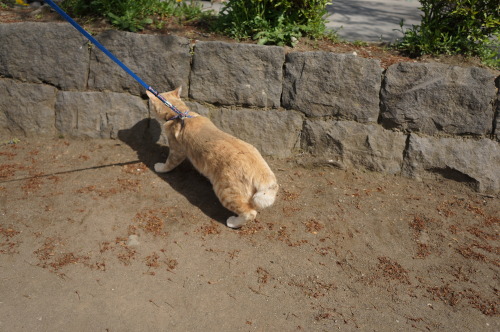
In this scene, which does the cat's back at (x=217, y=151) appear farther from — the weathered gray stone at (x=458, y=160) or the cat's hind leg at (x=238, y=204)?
the weathered gray stone at (x=458, y=160)

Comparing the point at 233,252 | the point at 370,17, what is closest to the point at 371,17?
the point at 370,17

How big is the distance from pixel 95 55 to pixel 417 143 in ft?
13.3

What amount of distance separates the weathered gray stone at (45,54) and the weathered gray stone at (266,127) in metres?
1.80

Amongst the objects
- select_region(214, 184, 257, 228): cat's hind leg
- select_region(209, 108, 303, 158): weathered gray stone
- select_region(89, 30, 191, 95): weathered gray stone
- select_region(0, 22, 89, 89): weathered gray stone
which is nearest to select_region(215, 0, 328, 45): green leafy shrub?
select_region(89, 30, 191, 95): weathered gray stone

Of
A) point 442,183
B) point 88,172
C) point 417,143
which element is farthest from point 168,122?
point 442,183

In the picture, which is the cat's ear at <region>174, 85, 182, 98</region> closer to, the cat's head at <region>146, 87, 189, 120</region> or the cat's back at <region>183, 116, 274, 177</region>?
the cat's head at <region>146, 87, 189, 120</region>

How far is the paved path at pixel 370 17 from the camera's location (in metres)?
5.79

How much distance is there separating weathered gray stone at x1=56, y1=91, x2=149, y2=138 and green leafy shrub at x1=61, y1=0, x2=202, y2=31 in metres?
0.92

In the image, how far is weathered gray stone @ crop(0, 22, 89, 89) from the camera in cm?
507

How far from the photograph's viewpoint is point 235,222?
3.87 meters

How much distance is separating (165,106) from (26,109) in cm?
200

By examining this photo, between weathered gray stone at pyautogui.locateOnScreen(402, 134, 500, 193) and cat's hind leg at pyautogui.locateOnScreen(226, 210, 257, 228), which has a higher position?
weathered gray stone at pyautogui.locateOnScreen(402, 134, 500, 193)

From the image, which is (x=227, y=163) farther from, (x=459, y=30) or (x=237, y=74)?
(x=459, y=30)

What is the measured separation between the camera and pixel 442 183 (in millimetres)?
4789
